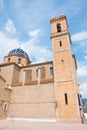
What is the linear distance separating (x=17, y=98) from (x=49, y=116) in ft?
20.4

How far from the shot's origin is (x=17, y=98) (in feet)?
64.2

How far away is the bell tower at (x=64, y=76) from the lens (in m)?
15.8

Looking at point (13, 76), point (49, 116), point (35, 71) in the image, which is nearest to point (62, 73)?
point (49, 116)

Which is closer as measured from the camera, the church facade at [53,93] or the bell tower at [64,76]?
the bell tower at [64,76]

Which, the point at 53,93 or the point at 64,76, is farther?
the point at 64,76

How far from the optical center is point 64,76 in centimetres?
1802

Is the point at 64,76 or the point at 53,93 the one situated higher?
the point at 64,76

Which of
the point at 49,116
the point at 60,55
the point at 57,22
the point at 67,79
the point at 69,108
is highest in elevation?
the point at 57,22

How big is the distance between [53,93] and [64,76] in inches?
120

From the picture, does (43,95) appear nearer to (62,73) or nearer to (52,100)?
→ (52,100)

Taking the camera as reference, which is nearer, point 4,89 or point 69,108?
point 69,108

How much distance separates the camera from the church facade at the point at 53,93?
640 inches

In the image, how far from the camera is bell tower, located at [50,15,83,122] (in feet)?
52.0

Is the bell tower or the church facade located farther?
the church facade
